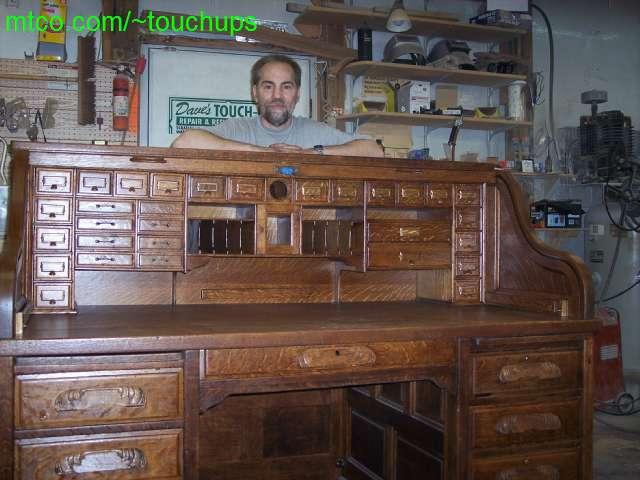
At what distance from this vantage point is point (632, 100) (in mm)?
6430

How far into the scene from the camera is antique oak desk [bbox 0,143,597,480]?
170 centimetres

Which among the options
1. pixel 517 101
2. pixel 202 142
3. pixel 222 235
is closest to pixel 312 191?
pixel 222 235

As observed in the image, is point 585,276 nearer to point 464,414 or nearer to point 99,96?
point 464,414

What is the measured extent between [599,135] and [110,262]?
16.2ft

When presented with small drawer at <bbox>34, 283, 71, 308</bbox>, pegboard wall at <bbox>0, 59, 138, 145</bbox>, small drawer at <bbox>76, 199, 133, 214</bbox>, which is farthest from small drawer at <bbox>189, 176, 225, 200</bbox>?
pegboard wall at <bbox>0, 59, 138, 145</bbox>

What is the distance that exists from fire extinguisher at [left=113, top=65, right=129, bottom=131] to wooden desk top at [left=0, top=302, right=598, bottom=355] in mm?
2785

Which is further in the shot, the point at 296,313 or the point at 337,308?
the point at 337,308

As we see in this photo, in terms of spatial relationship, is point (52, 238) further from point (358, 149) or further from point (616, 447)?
point (616, 447)

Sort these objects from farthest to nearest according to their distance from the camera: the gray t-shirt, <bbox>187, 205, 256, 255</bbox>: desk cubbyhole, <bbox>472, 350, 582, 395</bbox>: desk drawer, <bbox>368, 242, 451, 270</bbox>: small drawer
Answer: the gray t-shirt → <bbox>368, 242, 451, 270</bbox>: small drawer → <bbox>187, 205, 256, 255</bbox>: desk cubbyhole → <bbox>472, 350, 582, 395</bbox>: desk drawer

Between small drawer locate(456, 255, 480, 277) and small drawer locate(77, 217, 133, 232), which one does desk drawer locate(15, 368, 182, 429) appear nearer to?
small drawer locate(77, 217, 133, 232)

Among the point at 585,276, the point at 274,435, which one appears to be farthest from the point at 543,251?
the point at 274,435

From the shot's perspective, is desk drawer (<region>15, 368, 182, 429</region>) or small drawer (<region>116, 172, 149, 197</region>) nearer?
desk drawer (<region>15, 368, 182, 429</region>)

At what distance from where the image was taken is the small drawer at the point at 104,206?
7.00ft

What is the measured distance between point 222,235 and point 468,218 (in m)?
0.99
